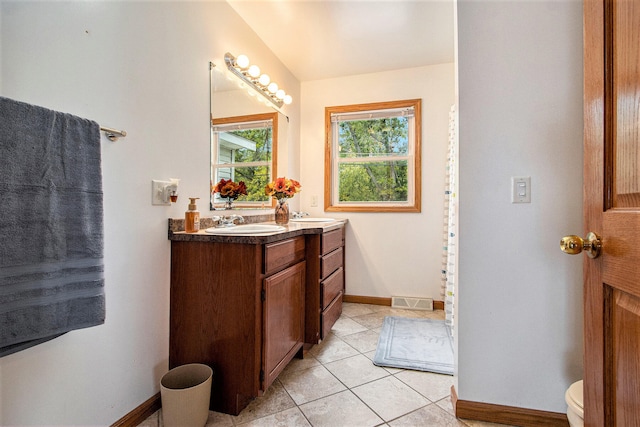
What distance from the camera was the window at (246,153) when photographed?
1.96m

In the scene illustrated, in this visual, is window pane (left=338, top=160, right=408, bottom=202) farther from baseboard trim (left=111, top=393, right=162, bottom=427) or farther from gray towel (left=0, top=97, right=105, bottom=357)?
gray towel (left=0, top=97, right=105, bottom=357)

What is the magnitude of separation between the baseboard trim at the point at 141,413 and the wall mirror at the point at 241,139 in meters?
1.03

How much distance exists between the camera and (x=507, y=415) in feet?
4.41

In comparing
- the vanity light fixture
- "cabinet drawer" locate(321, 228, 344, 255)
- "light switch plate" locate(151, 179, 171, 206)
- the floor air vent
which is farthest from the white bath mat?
the vanity light fixture

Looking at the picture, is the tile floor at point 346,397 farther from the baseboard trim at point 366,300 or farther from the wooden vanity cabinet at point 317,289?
the baseboard trim at point 366,300

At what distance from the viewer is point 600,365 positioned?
714 mm

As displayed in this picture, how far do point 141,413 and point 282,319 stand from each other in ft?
2.38

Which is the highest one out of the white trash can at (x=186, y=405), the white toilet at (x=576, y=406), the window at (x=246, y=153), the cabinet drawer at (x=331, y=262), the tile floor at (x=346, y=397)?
the window at (x=246, y=153)

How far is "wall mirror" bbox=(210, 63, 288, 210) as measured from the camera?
194cm

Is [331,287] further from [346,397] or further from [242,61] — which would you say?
[242,61]

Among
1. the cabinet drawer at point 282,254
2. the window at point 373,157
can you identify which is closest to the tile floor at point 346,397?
the cabinet drawer at point 282,254

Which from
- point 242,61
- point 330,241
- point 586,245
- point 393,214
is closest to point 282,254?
point 330,241

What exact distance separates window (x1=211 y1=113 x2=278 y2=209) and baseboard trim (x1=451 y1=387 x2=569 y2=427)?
1691 millimetres

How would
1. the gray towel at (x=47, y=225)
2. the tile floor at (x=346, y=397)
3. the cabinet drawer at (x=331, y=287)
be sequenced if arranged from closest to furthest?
the gray towel at (x=47, y=225), the tile floor at (x=346, y=397), the cabinet drawer at (x=331, y=287)
